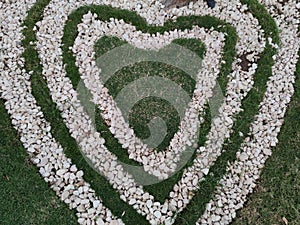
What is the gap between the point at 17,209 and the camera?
16.1 ft

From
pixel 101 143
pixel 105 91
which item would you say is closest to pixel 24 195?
pixel 101 143

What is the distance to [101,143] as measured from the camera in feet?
17.6

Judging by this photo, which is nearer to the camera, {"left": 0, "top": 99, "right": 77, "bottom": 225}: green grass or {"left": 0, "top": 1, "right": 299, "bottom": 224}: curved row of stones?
{"left": 0, "top": 99, "right": 77, "bottom": 225}: green grass

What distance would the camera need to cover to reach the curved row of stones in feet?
16.5

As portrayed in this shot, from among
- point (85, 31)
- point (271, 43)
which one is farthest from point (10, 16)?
point (271, 43)

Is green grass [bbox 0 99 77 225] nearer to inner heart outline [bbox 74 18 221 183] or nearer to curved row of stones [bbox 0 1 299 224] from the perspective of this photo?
curved row of stones [bbox 0 1 299 224]

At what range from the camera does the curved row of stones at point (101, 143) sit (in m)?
5.03

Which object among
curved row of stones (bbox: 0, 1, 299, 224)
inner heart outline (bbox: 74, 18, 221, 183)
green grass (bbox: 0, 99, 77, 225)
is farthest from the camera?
inner heart outline (bbox: 74, 18, 221, 183)

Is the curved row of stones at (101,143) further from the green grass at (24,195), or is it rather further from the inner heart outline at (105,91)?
the inner heart outline at (105,91)

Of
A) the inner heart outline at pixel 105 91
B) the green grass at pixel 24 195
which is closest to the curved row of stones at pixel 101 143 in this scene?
the green grass at pixel 24 195

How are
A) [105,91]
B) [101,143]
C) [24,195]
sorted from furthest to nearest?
[105,91] → [101,143] → [24,195]

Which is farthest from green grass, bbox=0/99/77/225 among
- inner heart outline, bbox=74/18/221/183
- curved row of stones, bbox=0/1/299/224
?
inner heart outline, bbox=74/18/221/183

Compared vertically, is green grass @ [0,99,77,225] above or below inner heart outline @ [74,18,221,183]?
below

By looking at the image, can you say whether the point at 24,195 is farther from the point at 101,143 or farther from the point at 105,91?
the point at 105,91
